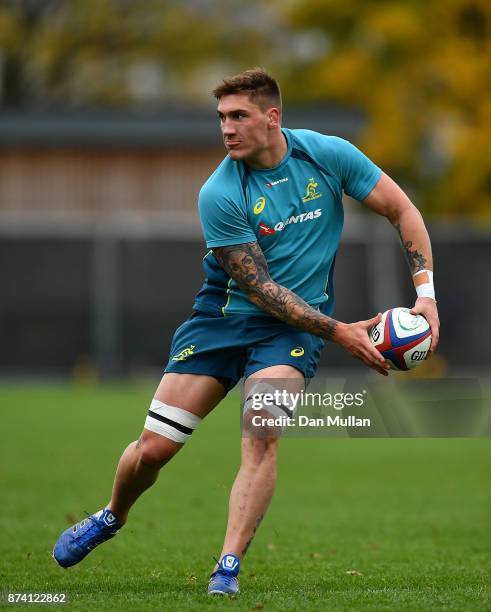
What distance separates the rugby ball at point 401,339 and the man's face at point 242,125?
109 cm

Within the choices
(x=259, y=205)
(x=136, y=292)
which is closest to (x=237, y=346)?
(x=259, y=205)

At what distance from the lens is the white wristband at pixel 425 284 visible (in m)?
6.61

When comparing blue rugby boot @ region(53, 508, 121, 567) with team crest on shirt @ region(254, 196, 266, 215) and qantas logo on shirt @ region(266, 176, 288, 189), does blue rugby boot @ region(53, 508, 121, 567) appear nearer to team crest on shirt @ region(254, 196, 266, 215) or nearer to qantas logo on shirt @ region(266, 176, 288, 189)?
team crest on shirt @ region(254, 196, 266, 215)

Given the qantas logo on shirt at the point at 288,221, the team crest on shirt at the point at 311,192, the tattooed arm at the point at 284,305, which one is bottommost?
the tattooed arm at the point at 284,305

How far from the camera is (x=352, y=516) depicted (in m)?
9.28

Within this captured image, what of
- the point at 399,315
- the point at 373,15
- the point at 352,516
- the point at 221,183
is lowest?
the point at 352,516

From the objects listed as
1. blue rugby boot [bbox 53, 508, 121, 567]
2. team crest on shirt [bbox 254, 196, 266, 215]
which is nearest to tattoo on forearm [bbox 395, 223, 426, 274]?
team crest on shirt [bbox 254, 196, 266, 215]

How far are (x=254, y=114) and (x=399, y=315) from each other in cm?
125

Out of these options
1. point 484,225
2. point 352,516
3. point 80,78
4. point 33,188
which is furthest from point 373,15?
point 352,516

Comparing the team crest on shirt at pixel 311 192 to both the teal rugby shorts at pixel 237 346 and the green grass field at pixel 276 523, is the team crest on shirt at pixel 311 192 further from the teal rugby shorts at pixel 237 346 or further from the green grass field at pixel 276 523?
the green grass field at pixel 276 523

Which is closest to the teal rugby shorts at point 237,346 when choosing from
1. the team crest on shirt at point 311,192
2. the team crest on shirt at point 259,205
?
the team crest on shirt at point 259,205

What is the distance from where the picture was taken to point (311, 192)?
6.66 metres

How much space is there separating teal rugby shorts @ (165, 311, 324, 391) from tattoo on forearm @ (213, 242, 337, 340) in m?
0.19

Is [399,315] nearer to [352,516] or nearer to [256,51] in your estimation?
[352,516]
